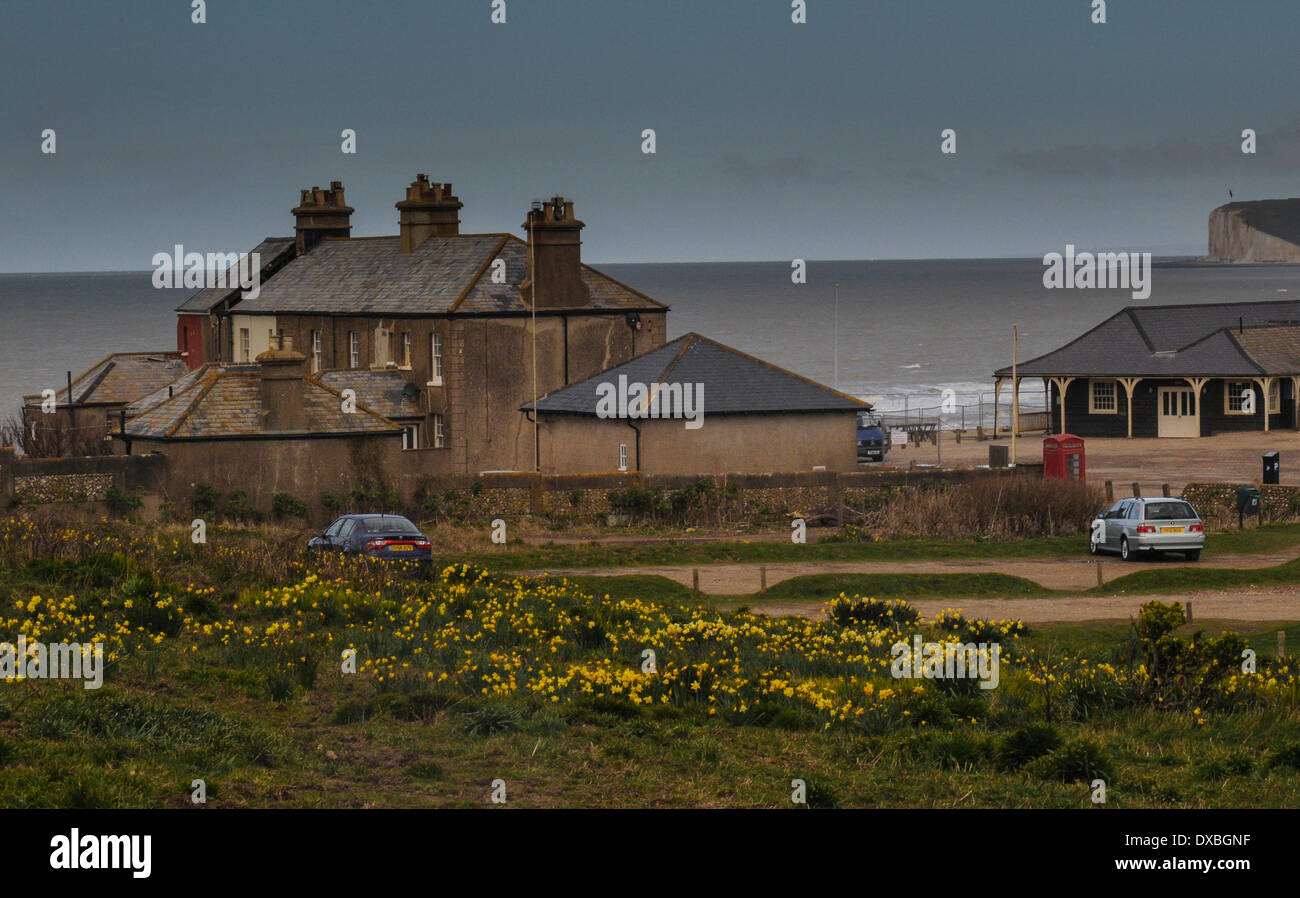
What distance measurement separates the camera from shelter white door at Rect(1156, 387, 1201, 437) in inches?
2638

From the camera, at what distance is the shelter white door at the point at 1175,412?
67.0 m

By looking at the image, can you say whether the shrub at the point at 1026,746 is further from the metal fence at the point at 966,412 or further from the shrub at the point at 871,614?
the metal fence at the point at 966,412

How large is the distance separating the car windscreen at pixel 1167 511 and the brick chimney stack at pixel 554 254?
25.2 meters

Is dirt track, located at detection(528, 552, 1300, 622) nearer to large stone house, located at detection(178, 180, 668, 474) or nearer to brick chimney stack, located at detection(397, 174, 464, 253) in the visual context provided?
large stone house, located at detection(178, 180, 668, 474)

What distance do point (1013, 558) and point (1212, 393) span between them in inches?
1328

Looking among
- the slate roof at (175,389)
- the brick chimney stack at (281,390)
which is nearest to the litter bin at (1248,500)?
the brick chimney stack at (281,390)

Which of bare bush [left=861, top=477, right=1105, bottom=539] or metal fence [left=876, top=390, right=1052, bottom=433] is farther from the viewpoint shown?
metal fence [left=876, top=390, right=1052, bottom=433]

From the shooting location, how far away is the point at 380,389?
183ft

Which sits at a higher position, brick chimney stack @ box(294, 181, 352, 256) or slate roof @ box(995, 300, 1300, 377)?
brick chimney stack @ box(294, 181, 352, 256)

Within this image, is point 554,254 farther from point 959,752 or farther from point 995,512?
point 959,752

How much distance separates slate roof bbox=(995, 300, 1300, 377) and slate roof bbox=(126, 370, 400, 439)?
96.0 ft

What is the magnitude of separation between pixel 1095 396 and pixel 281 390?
35.8 metres

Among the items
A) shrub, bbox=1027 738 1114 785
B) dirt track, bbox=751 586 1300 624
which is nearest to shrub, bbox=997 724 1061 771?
shrub, bbox=1027 738 1114 785
